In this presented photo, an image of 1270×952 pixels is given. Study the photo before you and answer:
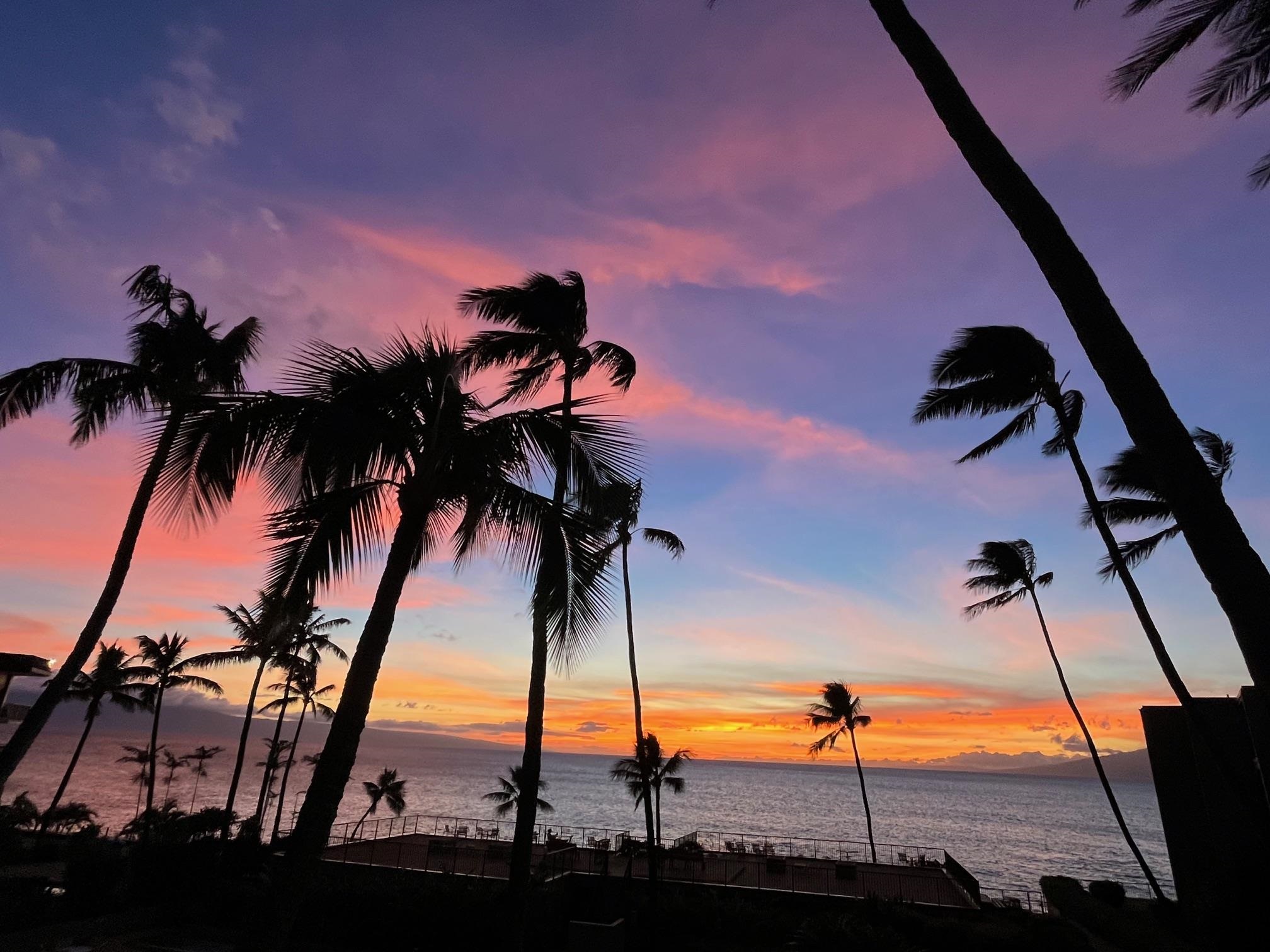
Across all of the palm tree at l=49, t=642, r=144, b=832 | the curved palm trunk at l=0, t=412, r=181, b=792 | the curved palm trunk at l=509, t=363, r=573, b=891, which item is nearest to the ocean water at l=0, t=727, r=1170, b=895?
the palm tree at l=49, t=642, r=144, b=832

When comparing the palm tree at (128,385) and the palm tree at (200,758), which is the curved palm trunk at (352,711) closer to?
the palm tree at (128,385)

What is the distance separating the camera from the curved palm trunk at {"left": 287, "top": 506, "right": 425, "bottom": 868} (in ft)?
17.2

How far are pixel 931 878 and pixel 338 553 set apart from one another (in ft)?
85.6

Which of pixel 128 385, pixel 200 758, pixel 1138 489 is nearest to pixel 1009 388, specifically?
pixel 1138 489

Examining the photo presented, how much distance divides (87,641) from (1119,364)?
15.7 meters

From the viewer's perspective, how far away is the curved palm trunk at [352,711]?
5.23 metres

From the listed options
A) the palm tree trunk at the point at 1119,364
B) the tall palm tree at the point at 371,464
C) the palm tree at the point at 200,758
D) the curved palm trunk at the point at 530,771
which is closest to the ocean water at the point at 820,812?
the palm tree at the point at 200,758

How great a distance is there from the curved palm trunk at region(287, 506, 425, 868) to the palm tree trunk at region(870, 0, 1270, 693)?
548 centimetres

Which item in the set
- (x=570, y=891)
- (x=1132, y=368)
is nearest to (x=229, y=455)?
(x=1132, y=368)

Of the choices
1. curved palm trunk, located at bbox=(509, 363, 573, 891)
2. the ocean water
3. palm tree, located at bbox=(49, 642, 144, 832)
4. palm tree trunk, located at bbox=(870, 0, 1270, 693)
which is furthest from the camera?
the ocean water

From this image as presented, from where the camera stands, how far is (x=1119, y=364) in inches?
167

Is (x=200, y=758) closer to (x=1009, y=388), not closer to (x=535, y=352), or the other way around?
(x=535, y=352)

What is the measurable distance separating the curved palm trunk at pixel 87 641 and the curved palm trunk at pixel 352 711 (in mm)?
7366

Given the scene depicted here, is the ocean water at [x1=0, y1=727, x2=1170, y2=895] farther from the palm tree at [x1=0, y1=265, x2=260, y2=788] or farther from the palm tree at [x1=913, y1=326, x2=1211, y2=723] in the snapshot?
the palm tree at [x1=913, y1=326, x2=1211, y2=723]
